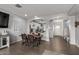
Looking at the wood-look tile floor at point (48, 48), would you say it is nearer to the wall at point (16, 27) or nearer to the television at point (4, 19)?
the wall at point (16, 27)

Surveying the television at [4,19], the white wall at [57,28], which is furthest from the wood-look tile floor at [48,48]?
the television at [4,19]

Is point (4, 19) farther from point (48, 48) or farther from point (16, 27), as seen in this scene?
point (48, 48)

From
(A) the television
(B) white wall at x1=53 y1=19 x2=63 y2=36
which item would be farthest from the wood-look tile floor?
(A) the television

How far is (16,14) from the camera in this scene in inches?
86.9

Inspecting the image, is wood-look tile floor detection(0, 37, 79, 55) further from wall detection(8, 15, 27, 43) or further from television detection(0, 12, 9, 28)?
television detection(0, 12, 9, 28)

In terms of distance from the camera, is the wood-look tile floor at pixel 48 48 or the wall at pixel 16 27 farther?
the wall at pixel 16 27

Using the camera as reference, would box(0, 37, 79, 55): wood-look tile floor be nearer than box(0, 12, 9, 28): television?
Yes

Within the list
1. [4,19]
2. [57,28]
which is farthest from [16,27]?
[57,28]
